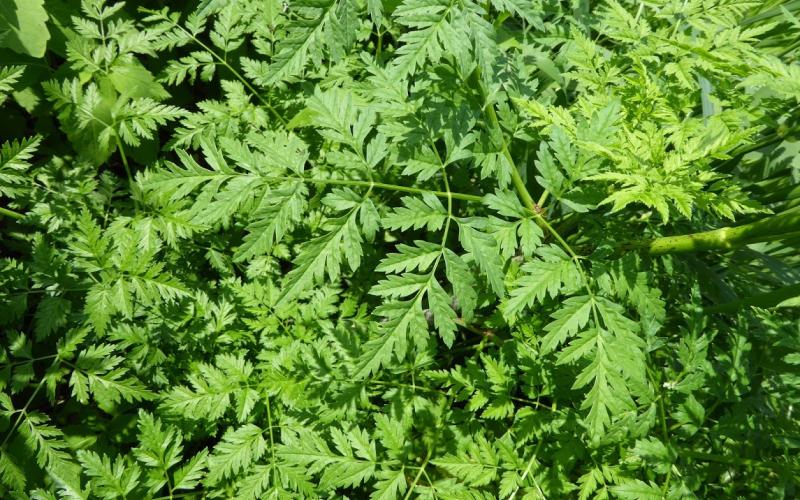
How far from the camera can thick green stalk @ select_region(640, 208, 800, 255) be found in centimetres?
159

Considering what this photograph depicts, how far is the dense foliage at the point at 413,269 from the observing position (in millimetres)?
1771

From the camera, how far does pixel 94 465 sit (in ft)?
6.39

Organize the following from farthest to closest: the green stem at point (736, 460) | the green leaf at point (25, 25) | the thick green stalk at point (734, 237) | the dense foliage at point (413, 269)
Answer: the green leaf at point (25, 25), the green stem at point (736, 460), the dense foliage at point (413, 269), the thick green stalk at point (734, 237)

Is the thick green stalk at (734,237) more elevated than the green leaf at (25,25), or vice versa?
the green leaf at (25,25)

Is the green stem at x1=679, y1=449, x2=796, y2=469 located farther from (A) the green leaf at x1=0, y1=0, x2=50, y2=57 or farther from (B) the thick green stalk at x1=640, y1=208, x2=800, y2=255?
(A) the green leaf at x1=0, y1=0, x2=50, y2=57

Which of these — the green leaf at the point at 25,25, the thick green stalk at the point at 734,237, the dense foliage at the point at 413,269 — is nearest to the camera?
the thick green stalk at the point at 734,237

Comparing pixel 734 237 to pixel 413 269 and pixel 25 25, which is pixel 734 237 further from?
pixel 25 25

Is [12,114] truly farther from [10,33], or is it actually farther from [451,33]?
[451,33]

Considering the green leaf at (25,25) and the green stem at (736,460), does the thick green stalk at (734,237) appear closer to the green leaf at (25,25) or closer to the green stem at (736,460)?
the green stem at (736,460)

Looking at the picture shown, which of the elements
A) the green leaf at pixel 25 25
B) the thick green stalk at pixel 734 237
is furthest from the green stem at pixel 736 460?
the green leaf at pixel 25 25

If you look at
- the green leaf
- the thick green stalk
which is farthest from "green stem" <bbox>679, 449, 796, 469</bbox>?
the green leaf

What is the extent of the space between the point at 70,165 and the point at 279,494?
201 centimetres

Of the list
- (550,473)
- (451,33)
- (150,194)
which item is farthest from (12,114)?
(550,473)

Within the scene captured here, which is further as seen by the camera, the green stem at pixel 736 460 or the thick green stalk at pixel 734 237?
the green stem at pixel 736 460
